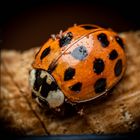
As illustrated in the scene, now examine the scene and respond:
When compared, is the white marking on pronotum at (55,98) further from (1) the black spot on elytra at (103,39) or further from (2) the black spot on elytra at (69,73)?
(1) the black spot on elytra at (103,39)

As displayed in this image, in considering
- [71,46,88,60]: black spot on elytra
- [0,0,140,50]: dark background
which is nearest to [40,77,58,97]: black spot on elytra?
[71,46,88,60]: black spot on elytra

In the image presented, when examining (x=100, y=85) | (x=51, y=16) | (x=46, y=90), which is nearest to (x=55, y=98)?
(x=46, y=90)

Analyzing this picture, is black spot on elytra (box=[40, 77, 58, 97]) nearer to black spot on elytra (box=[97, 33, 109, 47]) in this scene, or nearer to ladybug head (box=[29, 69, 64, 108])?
ladybug head (box=[29, 69, 64, 108])

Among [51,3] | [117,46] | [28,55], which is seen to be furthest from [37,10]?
[117,46]

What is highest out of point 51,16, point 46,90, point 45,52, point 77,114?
point 51,16

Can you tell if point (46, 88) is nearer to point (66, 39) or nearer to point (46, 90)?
point (46, 90)
